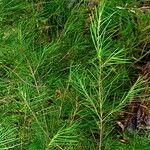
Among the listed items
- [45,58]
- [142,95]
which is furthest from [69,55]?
[142,95]

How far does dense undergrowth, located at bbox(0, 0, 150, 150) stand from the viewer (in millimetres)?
1578

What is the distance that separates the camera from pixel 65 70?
184 centimetres

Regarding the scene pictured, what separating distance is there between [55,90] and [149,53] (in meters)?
0.42

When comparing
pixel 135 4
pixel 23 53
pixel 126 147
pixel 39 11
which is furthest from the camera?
pixel 39 11

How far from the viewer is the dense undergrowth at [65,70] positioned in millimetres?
1578

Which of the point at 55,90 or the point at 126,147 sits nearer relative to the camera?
the point at 126,147

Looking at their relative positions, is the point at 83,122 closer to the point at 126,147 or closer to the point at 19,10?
the point at 126,147

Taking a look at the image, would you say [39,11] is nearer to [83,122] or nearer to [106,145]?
[83,122]

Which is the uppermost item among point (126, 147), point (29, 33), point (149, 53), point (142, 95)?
point (29, 33)

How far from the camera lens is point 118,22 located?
1800 millimetres

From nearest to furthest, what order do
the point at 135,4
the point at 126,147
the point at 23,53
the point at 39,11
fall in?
the point at 126,147 → the point at 23,53 → the point at 135,4 → the point at 39,11

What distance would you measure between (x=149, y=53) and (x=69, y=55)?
0.35 meters

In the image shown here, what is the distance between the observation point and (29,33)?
1.90m

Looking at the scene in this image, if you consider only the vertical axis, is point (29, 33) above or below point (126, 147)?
above
